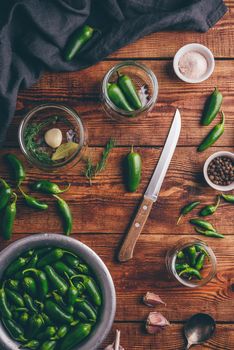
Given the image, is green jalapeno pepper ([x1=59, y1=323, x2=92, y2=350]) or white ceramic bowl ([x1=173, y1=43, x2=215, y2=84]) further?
white ceramic bowl ([x1=173, y1=43, x2=215, y2=84])

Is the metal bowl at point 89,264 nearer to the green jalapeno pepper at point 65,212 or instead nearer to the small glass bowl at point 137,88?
the green jalapeno pepper at point 65,212

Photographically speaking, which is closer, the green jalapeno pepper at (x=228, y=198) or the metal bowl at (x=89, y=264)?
the metal bowl at (x=89, y=264)

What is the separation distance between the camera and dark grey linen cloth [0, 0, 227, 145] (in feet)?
5.26

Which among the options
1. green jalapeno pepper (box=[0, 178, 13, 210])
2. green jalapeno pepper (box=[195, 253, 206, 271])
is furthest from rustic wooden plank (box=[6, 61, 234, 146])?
green jalapeno pepper (box=[195, 253, 206, 271])

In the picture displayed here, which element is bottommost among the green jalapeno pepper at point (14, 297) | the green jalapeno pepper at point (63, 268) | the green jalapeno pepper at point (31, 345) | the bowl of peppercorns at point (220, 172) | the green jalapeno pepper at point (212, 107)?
the green jalapeno pepper at point (31, 345)

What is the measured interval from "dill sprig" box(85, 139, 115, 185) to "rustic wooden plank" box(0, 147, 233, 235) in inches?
0.6

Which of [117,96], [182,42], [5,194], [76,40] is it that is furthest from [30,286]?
[182,42]

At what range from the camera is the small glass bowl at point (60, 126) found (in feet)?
5.36

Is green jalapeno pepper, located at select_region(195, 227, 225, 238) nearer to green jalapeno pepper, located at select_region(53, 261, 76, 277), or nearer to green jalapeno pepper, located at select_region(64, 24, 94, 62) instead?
green jalapeno pepper, located at select_region(53, 261, 76, 277)

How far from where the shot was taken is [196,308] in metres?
1.70

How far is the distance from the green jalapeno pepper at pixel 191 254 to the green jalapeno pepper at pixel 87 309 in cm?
32

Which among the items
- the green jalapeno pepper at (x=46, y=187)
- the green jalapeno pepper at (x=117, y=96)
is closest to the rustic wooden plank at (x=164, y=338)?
the green jalapeno pepper at (x=46, y=187)

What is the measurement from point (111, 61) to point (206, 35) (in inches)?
12.2

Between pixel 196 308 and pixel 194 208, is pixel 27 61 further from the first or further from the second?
pixel 196 308
